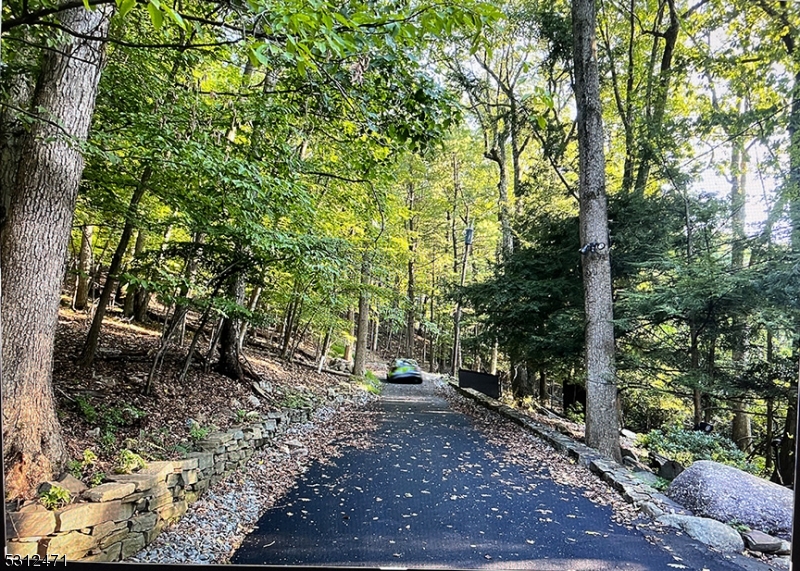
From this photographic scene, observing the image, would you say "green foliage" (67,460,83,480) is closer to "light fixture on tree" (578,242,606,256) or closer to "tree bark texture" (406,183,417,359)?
"light fixture on tree" (578,242,606,256)

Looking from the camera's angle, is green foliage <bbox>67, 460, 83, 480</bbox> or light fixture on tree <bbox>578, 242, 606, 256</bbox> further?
light fixture on tree <bbox>578, 242, 606, 256</bbox>

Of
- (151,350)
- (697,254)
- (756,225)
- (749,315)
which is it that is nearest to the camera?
(756,225)

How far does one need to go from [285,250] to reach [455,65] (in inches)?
113

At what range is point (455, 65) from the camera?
14.5ft

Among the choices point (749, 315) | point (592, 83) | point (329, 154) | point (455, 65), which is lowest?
point (749, 315)

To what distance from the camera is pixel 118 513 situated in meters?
1.65

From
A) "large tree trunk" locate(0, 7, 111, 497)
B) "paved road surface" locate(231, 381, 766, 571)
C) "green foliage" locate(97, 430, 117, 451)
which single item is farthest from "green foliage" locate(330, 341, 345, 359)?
"large tree trunk" locate(0, 7, 111, 497)

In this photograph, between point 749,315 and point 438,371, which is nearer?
point 749,315

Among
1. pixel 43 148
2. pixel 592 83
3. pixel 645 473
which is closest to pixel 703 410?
pixel 645 473

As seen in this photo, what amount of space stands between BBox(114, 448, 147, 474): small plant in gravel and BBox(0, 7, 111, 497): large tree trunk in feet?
0.81

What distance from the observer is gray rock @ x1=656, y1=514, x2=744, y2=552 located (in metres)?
1.75

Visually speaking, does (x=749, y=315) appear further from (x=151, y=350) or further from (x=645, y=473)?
(x=151, y=350)

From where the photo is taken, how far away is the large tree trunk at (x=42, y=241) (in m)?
1.64

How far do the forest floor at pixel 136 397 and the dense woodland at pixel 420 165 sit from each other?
0.60ft
